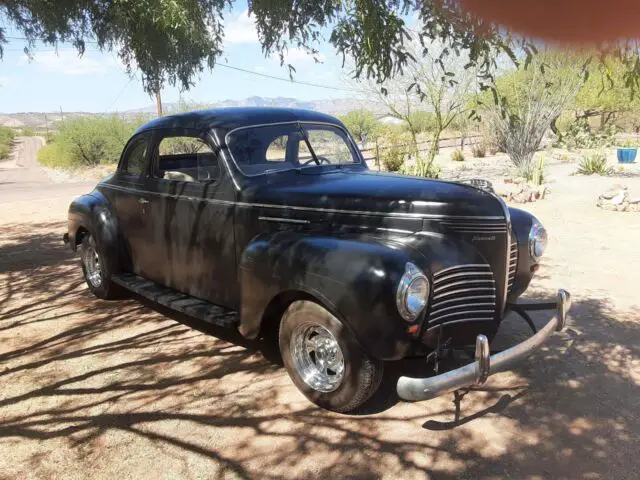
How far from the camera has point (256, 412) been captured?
331 centimetres

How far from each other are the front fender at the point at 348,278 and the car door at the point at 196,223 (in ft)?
2.00

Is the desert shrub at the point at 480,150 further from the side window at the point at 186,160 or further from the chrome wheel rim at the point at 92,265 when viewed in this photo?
the chrome wheel rim at the point at 92,265

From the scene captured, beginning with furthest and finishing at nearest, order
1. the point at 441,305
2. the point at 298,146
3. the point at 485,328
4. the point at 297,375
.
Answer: the point at 298,146 → the point at 297,375 → the point at 485,328 → the point at 441,305

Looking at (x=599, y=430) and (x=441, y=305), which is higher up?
(x=441, y=305)

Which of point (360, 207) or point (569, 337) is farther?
point (569, 337)

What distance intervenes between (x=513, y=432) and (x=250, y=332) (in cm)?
173

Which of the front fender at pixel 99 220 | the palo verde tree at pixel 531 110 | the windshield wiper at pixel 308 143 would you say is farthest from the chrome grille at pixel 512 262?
the palo verde tree at pixel 531 110

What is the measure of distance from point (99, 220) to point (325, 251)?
10.0 ft

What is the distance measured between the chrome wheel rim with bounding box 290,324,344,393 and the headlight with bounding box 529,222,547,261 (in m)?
1.69

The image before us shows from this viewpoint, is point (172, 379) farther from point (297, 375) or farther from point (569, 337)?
point (569, 337)

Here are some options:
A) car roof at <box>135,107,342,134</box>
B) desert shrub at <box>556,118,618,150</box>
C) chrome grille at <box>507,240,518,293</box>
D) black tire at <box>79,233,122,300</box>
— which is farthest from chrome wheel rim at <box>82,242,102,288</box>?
desert shrub at <box>556,118,618,150</box>

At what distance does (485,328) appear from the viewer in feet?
10.4

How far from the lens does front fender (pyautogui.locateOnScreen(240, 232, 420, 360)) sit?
278 cm

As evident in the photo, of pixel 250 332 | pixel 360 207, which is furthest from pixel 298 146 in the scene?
pixel 250 332
